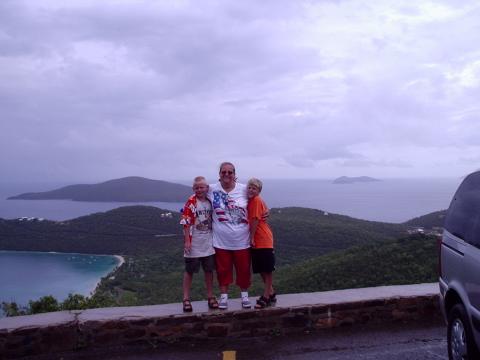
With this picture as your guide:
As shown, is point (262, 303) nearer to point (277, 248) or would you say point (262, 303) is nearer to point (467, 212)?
point (467, 212)

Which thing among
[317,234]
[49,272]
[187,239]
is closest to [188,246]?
[187,239]

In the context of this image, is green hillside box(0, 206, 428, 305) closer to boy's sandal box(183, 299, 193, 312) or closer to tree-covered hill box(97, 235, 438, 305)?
tree-covered hill box(97, 235, 438, 305)

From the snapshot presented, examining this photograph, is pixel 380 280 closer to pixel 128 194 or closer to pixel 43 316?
pixel 43 316

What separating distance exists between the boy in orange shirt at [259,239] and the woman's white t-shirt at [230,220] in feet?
0.20

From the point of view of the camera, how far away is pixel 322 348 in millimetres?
4316

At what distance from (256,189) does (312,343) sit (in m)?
1.57

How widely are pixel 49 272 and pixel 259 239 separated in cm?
5845

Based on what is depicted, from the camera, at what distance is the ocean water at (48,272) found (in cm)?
4920

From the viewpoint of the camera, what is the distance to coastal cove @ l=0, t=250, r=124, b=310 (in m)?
49.2

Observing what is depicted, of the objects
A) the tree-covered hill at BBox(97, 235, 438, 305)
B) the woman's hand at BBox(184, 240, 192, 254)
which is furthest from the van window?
the tree-covered hill at BBox(97, 235, 438, 305)

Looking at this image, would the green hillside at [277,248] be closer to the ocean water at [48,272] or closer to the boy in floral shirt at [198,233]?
the ocean water at [48,272]

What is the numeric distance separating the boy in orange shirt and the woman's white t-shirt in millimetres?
62

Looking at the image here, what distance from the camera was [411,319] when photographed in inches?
196

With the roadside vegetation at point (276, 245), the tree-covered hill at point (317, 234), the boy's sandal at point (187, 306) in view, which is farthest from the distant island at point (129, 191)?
the boy's sandal at point (187, 306)
